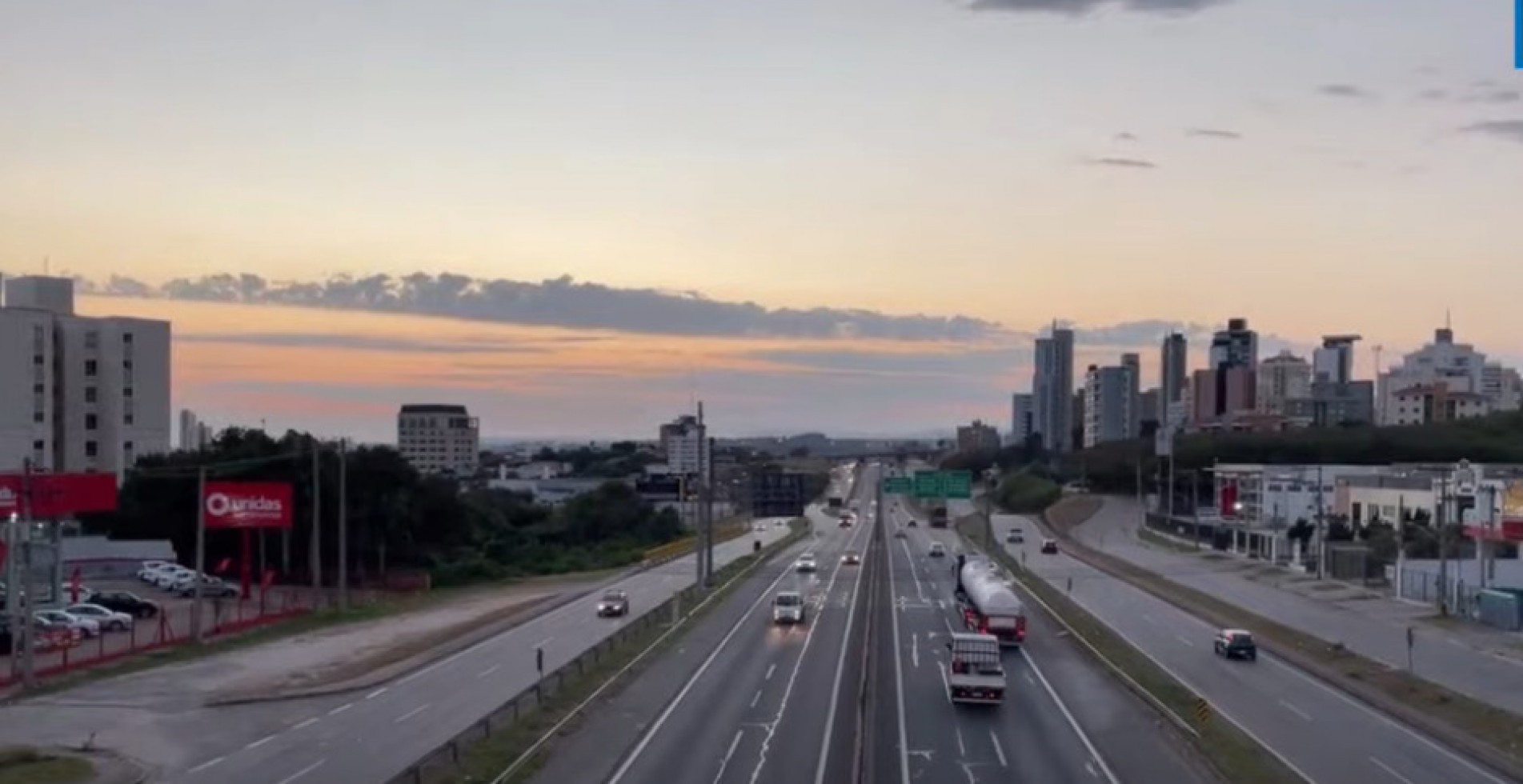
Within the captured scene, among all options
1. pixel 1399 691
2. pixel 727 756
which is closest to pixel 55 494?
pixel 727 756

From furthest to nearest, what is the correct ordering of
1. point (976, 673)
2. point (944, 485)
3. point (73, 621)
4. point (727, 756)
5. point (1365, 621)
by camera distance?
1. point (944, 485)
2. point (1365, 621)
3. point (73, 621)
4. point (976, 673)
5. point (727, 756)

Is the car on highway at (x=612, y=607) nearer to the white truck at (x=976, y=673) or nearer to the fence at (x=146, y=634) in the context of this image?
the fence at (x=146, y=634)

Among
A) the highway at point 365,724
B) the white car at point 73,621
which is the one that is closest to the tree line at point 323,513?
the white car at point 73,621

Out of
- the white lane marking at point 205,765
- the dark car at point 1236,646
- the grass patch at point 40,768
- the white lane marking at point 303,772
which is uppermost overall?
the white lane marking at point 303,772

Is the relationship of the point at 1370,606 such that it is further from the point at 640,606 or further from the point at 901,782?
the point at 901,782

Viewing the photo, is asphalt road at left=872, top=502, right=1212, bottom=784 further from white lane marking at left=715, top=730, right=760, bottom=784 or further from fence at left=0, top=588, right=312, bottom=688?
fence at left=0, top=588, right=312, bottom=688

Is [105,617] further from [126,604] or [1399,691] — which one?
[1399,691]
